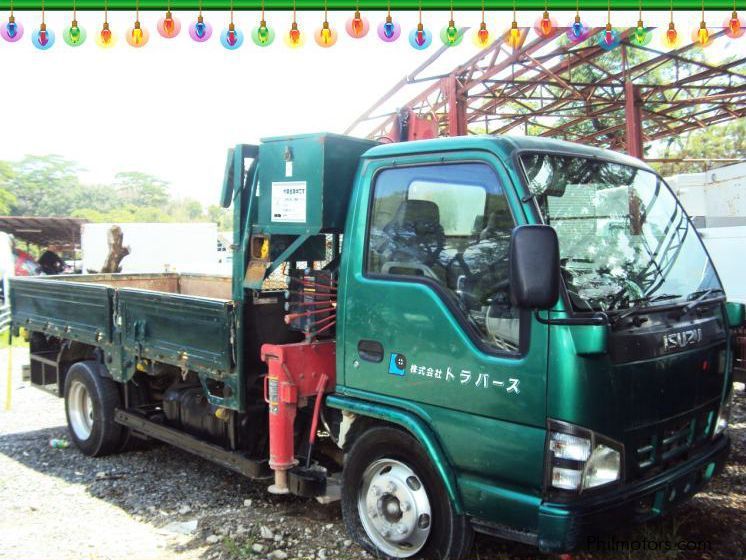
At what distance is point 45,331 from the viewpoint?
6316mm

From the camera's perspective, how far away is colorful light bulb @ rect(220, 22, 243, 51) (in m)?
4.11

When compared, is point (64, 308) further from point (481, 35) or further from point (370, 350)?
point (481, 35)

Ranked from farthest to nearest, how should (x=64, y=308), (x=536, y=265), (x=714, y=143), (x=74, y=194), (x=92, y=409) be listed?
1. (x=74, y=194)
2. (x=714, y=143)
3. (x=64, y=308)
4. (x=92, y=409)
5. (x=536, y=265)

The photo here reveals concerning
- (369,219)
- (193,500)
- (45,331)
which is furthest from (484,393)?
(45,331)

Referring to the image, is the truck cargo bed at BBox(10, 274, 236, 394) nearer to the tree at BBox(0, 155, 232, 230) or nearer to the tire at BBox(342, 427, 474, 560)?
the tire at BBox(342, 427, 474, 560)

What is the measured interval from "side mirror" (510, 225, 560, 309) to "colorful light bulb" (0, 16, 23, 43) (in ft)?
11.4

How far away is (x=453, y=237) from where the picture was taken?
3305mm

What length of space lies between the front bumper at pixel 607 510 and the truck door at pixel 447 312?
192mm

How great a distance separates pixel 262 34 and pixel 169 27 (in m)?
0.58

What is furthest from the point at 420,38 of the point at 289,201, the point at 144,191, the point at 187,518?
the point at 144,191

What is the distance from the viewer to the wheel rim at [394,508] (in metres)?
3.39

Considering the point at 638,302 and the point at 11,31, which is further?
the point at 11,31

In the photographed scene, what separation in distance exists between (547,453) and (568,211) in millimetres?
1158

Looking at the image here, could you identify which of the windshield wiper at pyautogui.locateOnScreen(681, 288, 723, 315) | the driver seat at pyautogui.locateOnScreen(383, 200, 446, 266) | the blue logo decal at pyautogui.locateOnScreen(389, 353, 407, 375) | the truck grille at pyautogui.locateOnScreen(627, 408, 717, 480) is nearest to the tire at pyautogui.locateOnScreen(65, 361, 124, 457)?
the blue logo decal at pyautogui.locateOnScreen(389, 353, 407, 375)
